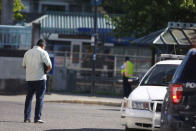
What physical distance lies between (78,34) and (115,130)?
2553cm

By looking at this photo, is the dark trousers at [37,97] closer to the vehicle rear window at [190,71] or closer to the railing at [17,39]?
the vehicle rear window at [190,71]

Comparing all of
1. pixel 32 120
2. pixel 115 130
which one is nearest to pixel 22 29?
pixel 32 120

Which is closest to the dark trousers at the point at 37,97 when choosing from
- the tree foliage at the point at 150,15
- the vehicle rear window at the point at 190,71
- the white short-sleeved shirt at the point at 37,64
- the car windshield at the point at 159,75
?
the white short-sleeved shirt at the point at 37,64

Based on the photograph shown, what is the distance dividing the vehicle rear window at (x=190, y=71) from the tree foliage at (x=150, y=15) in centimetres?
1813

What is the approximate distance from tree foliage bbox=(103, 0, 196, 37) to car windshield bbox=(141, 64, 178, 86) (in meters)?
12.4

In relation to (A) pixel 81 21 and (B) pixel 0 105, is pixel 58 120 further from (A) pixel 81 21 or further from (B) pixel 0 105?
(A) pixel 81 21

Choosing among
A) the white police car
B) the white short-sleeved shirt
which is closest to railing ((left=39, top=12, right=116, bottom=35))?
the white short-sleeved shirt

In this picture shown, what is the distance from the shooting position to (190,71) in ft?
30.0

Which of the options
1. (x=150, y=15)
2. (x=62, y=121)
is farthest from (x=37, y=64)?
(x=150, y=15)

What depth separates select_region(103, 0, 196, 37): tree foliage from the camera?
92.3ft

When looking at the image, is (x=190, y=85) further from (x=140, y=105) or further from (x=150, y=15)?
(x=150, y=15)

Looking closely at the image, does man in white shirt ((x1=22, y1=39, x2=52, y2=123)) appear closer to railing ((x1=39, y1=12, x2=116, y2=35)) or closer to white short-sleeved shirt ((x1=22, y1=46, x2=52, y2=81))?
white short-sleeved shirt ((x1=22, y1=46, x2=52, y2=81))

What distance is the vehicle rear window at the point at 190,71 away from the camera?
29.9 ft

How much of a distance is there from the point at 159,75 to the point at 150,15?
14477 mm
